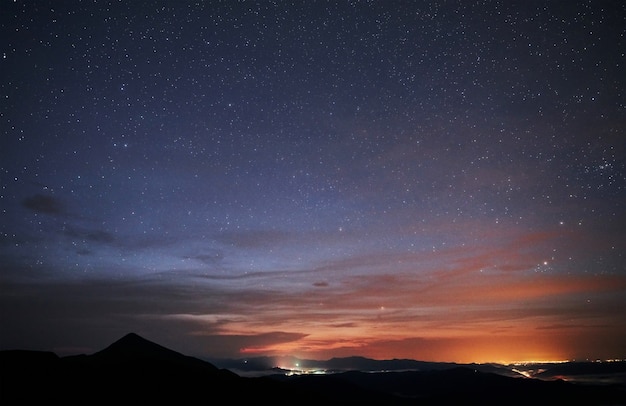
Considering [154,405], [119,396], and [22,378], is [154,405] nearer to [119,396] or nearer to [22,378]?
[119,396]

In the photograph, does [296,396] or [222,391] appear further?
[296,396]

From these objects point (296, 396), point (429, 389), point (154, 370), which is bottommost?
point (429, 389)

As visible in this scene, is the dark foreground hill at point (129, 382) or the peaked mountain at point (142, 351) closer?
the dark foreground hill at point (129, 382)

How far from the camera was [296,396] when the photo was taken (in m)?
70.5

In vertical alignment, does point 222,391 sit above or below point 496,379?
above

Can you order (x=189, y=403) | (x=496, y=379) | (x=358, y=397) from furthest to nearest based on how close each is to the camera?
(x=496, y=379) → (x=358, y=397) → (x=189, y=403)

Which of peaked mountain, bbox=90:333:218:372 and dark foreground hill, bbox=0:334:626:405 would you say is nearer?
dark foreground hill, bbox=0:334:626:405

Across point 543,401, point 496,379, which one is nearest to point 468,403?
point 543,401

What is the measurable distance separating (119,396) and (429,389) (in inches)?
6997

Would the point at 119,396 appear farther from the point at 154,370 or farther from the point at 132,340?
the point at 132,340

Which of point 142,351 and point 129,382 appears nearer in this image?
point 129,382

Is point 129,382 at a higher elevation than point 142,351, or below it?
below

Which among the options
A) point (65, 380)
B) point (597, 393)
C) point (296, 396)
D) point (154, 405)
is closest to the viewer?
point (65, 380)

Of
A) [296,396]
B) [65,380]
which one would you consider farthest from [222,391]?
[65,380]
